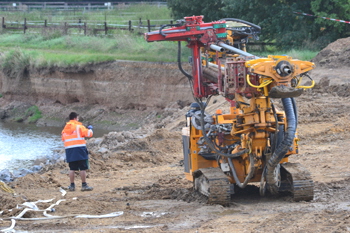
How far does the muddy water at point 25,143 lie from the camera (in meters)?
19.1

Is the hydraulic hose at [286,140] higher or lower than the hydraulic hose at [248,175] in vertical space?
higher

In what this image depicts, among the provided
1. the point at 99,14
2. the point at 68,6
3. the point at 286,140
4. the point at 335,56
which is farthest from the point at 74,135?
the point at 68,6

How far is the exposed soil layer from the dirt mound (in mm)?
4446

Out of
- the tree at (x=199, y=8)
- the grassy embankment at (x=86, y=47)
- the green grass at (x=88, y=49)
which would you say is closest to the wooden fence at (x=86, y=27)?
the grassy embankment at (x=86, y=47)

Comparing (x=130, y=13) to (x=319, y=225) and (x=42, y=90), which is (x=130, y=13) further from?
(x=319, y=225)

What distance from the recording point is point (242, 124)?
341 inches

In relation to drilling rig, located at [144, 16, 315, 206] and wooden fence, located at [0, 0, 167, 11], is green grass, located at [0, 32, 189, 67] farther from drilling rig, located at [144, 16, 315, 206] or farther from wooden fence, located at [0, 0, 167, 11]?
drilling rig, located at [144, 16, 315, 206]

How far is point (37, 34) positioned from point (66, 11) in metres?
11.5

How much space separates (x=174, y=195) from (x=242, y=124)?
2364mm

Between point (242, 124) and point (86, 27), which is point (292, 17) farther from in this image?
point (242, 124)

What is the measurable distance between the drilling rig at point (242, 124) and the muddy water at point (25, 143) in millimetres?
9335

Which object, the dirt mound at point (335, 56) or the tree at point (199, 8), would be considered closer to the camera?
the dirt mound at point (335, 56)

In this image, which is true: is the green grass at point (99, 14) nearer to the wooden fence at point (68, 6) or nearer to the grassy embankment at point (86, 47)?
the grassy embankment at point (86, 47)

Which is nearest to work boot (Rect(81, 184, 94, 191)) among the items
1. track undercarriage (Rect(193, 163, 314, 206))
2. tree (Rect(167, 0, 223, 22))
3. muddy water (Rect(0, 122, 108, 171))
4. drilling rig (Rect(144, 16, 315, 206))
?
drilling rig (Rect(144, 16, 315, 206))
